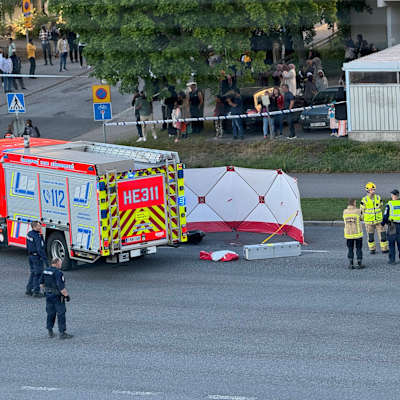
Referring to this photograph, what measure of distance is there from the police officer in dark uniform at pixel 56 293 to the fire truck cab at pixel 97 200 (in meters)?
4.02

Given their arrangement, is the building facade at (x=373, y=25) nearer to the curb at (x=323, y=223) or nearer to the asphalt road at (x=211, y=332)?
the curb at (x=323, y=223)

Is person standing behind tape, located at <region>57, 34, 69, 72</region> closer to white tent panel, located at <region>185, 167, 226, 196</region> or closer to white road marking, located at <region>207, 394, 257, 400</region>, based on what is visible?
white tent panel, located at <region>185, 167, 226, 196</region>

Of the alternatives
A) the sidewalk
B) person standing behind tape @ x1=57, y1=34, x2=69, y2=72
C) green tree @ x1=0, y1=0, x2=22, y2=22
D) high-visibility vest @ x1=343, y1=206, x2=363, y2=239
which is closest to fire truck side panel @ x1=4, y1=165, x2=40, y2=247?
high-visibility vest @ x1=343, y1=206, x2=363, y2=239

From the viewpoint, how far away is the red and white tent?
1022 inches

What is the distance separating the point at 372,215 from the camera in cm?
2322

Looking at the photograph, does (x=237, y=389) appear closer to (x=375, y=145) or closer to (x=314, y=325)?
(x=314, y=325)

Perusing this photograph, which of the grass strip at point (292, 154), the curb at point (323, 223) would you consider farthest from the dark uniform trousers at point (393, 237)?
the grass strip at point (292, 154)

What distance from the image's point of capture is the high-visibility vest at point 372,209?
75.9 ft

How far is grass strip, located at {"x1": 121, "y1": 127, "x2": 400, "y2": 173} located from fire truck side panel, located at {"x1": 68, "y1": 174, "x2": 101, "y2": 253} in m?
11.9

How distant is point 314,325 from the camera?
18469 mm

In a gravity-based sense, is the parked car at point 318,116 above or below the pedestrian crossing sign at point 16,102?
below

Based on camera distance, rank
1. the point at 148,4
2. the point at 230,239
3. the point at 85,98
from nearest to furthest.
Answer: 1. the point at 230,239
2. the point at 148,4
3. the point at 85,98

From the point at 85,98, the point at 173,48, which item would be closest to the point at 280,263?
the point at 173,48

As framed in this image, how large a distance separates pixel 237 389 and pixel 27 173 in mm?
10787
